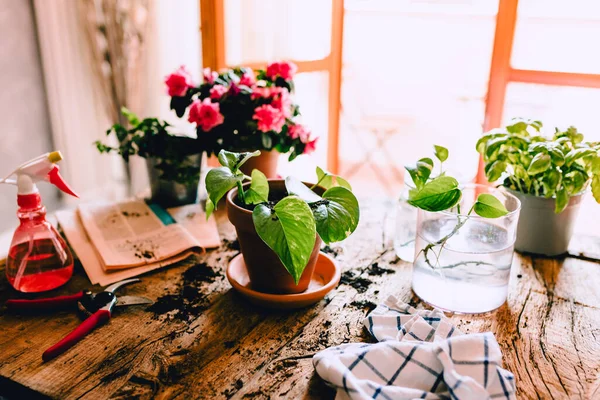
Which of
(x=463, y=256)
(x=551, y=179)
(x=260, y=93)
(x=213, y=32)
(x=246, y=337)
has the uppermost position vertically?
(x=213, y=32)

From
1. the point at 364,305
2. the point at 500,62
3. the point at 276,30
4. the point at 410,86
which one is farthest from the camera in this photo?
the point at 410,86

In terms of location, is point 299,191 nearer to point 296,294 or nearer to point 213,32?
point 296,294

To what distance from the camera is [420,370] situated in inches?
26.5

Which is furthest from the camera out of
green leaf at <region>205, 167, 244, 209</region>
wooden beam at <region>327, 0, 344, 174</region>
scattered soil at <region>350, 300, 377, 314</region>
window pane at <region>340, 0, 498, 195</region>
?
window pane at <region>340, 0, 498, 195</region>

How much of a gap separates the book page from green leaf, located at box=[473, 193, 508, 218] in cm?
58

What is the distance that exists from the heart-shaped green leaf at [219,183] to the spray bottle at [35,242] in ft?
1.01

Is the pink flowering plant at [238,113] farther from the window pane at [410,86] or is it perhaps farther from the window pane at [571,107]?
the window pane at [410,86]

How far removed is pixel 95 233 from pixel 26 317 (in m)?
0.29

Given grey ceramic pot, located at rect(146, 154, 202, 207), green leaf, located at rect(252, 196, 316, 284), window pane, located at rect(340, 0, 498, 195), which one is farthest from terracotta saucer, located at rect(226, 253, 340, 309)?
window pane, located at rect(340, 0, 498, 195)

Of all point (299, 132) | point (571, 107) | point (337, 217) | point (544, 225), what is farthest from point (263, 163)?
point (571, 107)

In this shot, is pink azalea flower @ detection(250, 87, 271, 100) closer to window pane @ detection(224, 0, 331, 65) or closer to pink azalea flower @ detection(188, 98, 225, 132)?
pink azalea flower @ detection(188, 98, 225, 132)

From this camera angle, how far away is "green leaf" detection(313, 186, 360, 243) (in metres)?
0.78

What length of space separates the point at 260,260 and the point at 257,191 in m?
0.12

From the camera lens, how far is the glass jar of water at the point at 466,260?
0.87 meters
